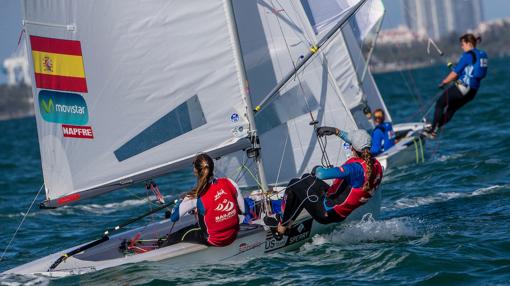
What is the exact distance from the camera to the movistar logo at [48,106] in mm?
7957

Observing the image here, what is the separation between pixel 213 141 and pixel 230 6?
47.2 inches

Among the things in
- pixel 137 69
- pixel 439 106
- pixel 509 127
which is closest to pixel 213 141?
pixel 137 69

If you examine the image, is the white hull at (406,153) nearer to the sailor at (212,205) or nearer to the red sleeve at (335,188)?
the red sleeve at (335,188)

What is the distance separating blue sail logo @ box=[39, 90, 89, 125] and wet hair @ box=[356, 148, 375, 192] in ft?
7.92

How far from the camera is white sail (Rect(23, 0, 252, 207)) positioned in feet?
25.9

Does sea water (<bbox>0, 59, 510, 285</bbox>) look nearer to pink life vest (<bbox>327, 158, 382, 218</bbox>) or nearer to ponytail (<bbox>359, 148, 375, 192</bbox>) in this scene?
pink life vest (<bbox>327, 158, 382, 218</bbox>)

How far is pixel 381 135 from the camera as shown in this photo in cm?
1309

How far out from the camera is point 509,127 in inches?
695

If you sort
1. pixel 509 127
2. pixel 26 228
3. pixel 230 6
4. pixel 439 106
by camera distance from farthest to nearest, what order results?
pixel 509 127
pixel 439 106
pixel 26 228
pixel 230 6

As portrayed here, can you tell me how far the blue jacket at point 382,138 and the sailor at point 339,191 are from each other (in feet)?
15.3

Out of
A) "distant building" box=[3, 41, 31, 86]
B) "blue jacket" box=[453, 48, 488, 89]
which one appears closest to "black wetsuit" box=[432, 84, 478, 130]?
"blue jacket" box=[453, 48, 488, 89]

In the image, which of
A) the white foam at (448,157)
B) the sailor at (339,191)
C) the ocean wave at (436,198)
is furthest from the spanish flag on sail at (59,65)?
the white foam at (448,157)

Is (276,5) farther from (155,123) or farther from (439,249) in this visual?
(439,249)

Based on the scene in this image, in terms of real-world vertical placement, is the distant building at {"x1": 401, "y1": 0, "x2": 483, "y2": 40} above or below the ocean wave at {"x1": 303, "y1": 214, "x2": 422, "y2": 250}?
above
